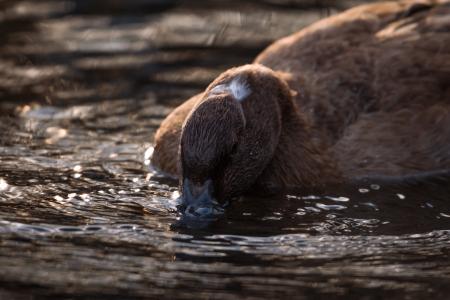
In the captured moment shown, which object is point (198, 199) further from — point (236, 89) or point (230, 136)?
point (236, 89)

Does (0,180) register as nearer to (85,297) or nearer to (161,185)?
(161,185)

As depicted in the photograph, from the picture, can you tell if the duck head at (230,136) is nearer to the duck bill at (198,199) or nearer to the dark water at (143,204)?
the duck bill at (198,199)

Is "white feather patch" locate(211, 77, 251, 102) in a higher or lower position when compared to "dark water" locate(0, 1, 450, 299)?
higher

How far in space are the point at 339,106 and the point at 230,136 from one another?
1545 millimetres

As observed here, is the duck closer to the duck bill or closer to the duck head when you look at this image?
the duck head

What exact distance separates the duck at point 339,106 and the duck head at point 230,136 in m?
0.01

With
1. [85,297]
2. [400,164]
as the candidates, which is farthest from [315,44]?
[85,297]

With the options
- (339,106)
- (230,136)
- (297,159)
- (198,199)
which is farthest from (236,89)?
(339,106)

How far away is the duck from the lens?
9547mm

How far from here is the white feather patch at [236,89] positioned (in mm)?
9344

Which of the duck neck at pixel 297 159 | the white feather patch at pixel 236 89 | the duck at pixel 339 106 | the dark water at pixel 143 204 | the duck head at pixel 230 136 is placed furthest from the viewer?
the duck neck at pixel 297 159

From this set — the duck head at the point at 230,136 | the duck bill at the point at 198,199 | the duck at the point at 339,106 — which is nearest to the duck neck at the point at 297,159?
the duck at the point at 339,106

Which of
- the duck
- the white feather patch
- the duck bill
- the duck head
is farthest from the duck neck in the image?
the duck bill

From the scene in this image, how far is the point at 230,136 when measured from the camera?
9000 mm
